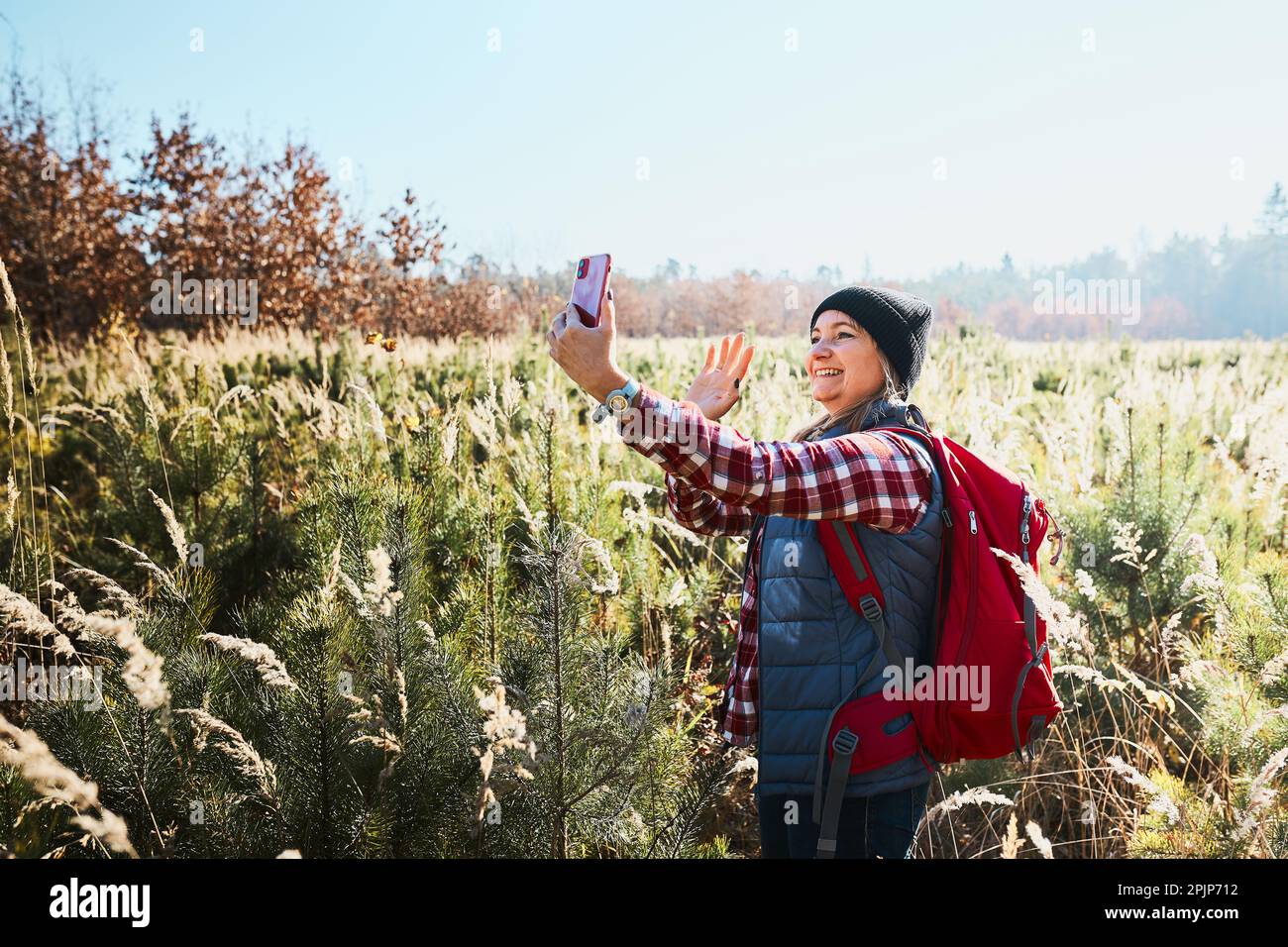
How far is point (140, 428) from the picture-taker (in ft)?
14.7

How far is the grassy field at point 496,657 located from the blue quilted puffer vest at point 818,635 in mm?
279

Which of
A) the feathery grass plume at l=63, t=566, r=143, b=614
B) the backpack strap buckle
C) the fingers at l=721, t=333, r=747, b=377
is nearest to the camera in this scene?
the backpack strap buckle

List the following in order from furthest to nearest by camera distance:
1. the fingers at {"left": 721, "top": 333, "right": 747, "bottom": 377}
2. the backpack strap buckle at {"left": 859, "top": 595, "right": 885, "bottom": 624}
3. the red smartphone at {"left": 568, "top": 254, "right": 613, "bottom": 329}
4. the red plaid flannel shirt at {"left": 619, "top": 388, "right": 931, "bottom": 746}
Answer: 1. the fingers at {"left": 721, "top": 333, "right": 747, "bottom": 377}
2. the backpack strap buckle at {"left": 859, "top": 595, "right": 885, "bottom": 624}
3. the red smartphone at {"left": 568, "top": 254, "right": 613, "bottom": 329}
4. the red plaid flannel shirt at {"left": 619, "top": 388, "right": 931, "bottom": 746}

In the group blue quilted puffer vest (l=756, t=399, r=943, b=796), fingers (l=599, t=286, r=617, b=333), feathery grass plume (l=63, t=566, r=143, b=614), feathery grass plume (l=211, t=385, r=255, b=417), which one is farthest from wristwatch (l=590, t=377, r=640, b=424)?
feathery grass plume (l=211, t=385, r=255, b=417)

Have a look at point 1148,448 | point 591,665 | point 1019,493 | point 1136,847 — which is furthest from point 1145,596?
point 591,665

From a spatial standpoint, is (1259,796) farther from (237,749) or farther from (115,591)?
(115,591)

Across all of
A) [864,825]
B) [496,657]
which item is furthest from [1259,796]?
[496,657]

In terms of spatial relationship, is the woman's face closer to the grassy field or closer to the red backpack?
the red backpack

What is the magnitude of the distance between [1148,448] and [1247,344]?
1484cm

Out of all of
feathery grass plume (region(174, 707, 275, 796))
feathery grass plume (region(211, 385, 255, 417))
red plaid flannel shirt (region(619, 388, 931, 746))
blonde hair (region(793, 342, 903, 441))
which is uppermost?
feathery grass plume (region(211, 385, 255, 417))

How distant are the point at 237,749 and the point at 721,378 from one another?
146cm

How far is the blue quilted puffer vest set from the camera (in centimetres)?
190

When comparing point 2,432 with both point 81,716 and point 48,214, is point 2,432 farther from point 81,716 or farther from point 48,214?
point 48,214

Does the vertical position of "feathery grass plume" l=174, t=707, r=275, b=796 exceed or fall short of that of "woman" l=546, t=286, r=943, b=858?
it falls short
